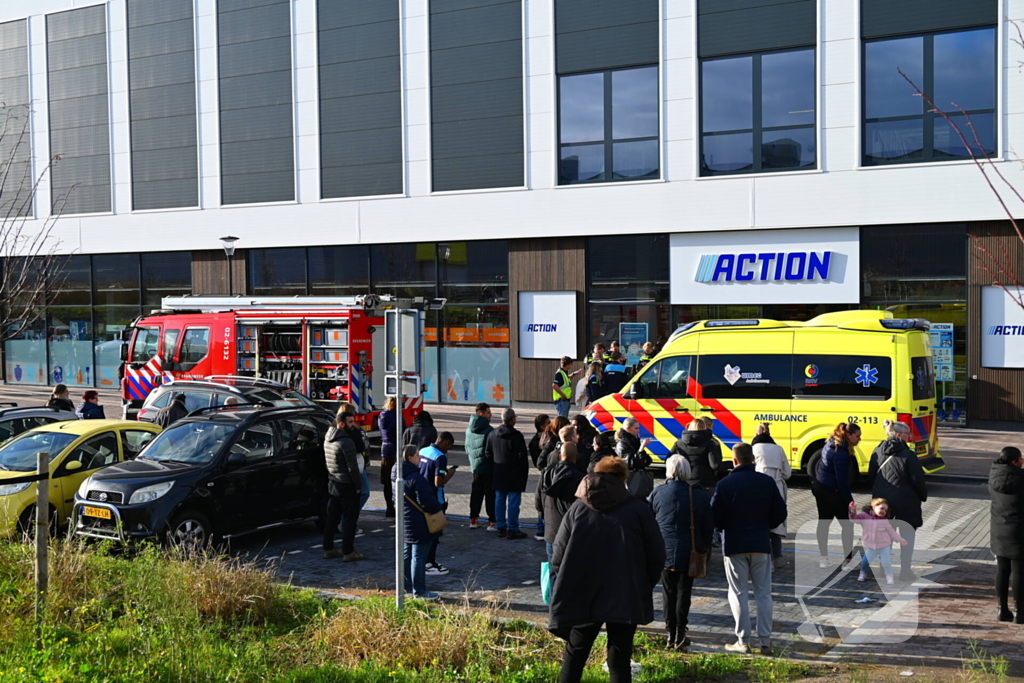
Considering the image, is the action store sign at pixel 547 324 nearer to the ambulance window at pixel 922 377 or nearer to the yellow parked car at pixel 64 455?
the ambulance window at pixel 922 377

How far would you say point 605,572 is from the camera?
6500mm

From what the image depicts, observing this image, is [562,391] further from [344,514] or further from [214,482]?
[214,482]

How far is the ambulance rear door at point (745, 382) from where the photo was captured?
15586mm

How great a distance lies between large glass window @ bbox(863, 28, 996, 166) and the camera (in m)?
21.3

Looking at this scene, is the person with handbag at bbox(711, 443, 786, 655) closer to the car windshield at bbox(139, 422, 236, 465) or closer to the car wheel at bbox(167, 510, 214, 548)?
the car wheel at bbox(167, 510, 214, 548)

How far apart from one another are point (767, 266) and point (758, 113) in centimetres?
361

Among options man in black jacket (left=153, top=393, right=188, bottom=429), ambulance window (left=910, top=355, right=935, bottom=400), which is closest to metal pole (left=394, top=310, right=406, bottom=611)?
man in black jacket (left=153, top=393, right=188, bottom=429)

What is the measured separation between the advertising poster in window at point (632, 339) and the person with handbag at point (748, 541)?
54.2 feet

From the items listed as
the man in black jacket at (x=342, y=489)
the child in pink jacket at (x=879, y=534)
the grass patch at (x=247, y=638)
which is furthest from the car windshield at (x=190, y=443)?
the child in pink jacket at (x=879, y=534)

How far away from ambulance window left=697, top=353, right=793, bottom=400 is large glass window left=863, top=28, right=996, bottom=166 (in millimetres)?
8809

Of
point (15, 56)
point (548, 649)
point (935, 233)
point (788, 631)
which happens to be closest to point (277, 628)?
point (548, 649)

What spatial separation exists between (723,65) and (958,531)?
14335mm

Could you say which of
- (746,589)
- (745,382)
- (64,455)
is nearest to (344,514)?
(64,455)

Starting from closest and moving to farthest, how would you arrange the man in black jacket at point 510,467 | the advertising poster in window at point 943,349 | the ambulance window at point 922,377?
the man in black jacket at point 510,467
the ambulance window at point 922,377
the advertising poster in window at point 943,349
